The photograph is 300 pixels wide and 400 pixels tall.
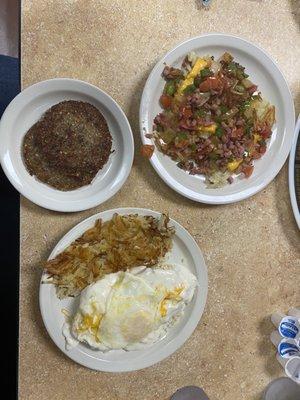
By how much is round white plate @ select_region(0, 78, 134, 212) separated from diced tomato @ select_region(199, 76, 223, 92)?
1.03 ft

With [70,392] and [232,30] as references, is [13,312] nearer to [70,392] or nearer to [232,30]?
[70,392]

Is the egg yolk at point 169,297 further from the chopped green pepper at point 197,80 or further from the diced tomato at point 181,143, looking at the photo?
the chopped green pepper at point 197,80

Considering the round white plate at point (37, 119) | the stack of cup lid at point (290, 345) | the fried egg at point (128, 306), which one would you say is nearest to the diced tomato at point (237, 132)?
the round white plate at point (37, 119)

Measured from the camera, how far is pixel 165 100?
192cm

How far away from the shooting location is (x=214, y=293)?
6.78ft

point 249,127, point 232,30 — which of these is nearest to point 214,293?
point 249,127

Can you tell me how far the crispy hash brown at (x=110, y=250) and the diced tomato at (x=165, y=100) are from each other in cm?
42

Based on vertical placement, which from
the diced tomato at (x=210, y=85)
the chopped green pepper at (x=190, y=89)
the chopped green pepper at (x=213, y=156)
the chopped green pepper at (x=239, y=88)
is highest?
the diced tomato at (x=210, y=85)

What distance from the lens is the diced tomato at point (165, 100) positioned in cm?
192

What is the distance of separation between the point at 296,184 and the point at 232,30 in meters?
0.67

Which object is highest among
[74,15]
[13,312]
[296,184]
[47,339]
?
[74,15]

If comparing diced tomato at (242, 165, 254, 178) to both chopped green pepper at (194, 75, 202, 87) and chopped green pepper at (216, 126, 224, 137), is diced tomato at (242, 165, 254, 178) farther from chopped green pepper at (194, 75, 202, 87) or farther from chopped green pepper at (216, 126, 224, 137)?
chopped green pepper at (194, 75, 202, 87)

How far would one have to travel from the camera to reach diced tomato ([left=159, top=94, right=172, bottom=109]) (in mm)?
1921

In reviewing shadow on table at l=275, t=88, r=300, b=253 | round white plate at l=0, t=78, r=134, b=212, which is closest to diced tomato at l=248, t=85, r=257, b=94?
shadow on table at l=275, t=88, r=300, b=253
